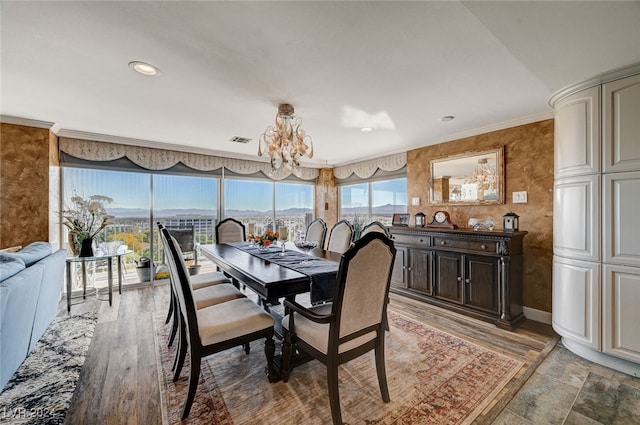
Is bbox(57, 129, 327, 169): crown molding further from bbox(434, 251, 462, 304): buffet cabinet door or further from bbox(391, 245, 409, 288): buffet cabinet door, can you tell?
bbox(434, 251, 462, 304): buffet cabinet door

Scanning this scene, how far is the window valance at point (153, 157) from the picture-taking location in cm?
374

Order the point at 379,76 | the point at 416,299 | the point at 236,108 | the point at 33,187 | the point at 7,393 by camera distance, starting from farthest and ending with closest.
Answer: the point at 416,299, the point at 33,187, the point at 236,108, the point at 379,76, the point at 7,393

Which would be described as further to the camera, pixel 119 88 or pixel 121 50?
pixel 119 88

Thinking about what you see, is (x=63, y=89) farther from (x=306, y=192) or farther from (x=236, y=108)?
(x=306, y=192)

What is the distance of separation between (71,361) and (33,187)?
2.39 meters

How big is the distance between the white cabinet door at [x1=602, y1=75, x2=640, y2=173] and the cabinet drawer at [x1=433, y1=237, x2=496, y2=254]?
1165 millimetres

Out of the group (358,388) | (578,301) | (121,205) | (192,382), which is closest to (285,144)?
(192,382)

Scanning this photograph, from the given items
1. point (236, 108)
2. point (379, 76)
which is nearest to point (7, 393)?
point (236, 108)

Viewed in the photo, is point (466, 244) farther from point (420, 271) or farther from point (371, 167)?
point (371, 167)

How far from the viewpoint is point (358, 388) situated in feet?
5.94

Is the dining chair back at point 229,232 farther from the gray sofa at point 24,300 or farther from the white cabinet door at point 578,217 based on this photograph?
the white cabinet door at point 578,217

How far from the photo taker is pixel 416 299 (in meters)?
3.60

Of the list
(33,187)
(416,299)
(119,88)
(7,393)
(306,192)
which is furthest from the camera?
(306,192)

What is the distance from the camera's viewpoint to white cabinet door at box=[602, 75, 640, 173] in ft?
6.29
